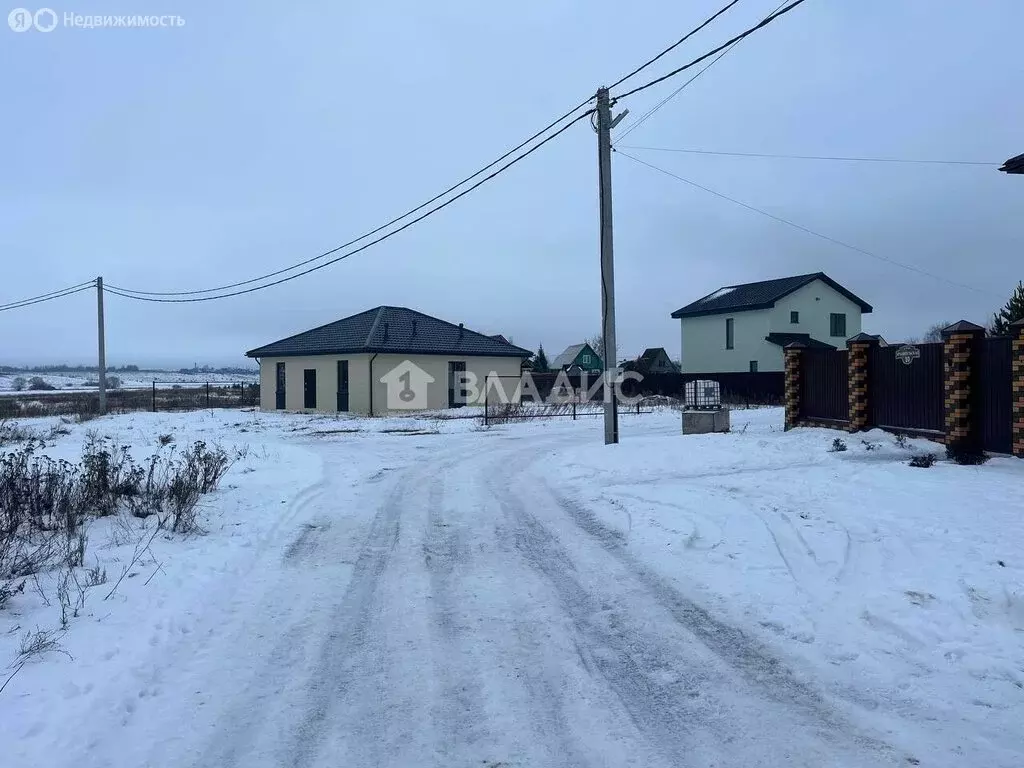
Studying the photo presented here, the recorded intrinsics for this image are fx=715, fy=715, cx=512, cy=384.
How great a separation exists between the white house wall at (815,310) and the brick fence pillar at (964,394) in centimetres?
2838

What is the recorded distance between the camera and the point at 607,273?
1484cm

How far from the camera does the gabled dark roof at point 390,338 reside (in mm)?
→ 30031

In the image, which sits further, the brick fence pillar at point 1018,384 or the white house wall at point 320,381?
the white house wall at point 320,381

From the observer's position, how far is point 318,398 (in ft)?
103

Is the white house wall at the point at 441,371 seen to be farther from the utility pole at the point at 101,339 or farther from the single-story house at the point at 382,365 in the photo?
the utility pole at the point at 101,339

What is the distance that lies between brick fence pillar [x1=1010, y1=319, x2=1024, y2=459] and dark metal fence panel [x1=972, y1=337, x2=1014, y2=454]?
0.14m

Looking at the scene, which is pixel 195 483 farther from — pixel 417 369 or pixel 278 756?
pixel 417 369

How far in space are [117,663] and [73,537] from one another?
11.1ft

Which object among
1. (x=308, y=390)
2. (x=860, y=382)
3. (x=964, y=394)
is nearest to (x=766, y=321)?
(x=308, y=390)

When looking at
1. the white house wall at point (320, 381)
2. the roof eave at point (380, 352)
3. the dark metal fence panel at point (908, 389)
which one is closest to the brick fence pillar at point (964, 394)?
the dark metal fence panel at point (908, 389)

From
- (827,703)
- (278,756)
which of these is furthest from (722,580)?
(278,756)

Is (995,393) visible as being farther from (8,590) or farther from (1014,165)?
(8,590)

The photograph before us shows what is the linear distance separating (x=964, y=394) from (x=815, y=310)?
31.3 meters

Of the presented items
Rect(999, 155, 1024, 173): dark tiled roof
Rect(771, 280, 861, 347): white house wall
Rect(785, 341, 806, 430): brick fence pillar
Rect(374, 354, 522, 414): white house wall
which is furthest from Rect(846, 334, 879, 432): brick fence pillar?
Rect(771, 280, 861, 347): white house wall
